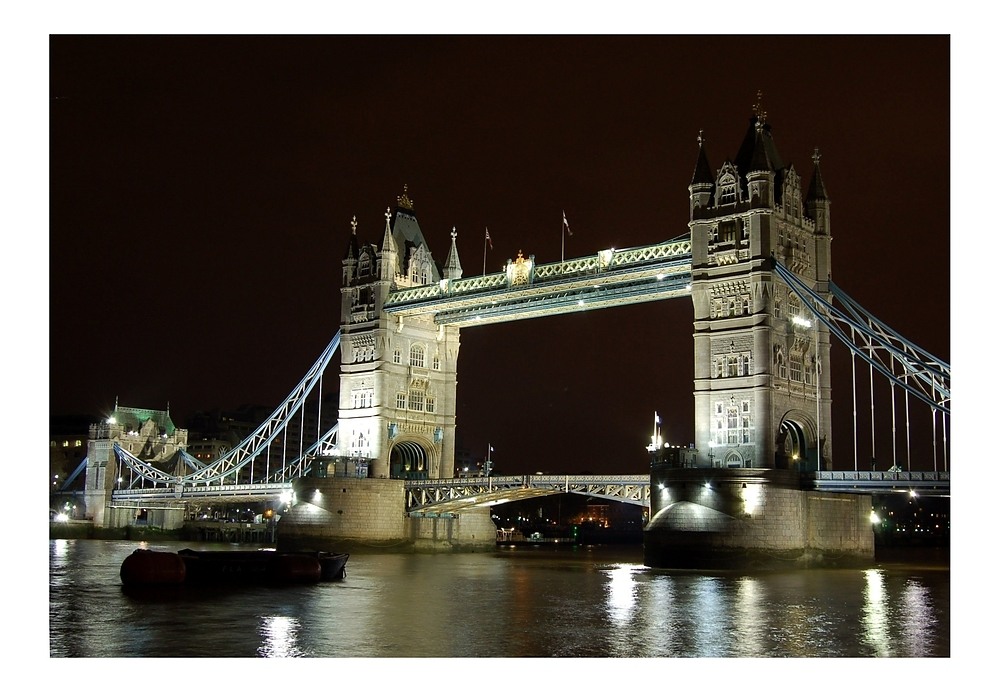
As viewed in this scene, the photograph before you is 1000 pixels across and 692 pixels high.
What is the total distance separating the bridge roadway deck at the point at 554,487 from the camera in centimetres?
4775

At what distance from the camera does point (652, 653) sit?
25.6 meters

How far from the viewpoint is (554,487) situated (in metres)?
62.4

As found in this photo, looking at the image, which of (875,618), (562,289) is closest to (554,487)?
(562,289)

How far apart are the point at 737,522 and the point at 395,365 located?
85.3 feet

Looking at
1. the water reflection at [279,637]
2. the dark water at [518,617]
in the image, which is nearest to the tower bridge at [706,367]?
the dark water at [518,617]

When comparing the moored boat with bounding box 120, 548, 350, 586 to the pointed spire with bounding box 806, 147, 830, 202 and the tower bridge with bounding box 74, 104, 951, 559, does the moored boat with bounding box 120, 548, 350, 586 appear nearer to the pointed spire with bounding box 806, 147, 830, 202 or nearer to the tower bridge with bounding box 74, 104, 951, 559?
the tower bridge with bounding box 74, 104, 951, 559

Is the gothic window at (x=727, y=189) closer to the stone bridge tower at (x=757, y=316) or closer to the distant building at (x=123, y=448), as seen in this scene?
the stone bridge tower at (x=757, y=316)

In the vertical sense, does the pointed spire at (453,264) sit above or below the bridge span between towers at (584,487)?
above

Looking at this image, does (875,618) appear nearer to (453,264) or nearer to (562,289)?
(562,289)

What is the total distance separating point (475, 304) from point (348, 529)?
1335 centimetres

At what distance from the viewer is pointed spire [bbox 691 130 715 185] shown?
54.8 meters

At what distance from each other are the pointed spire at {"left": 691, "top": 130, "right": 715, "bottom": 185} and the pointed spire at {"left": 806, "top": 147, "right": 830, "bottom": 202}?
4667mm
